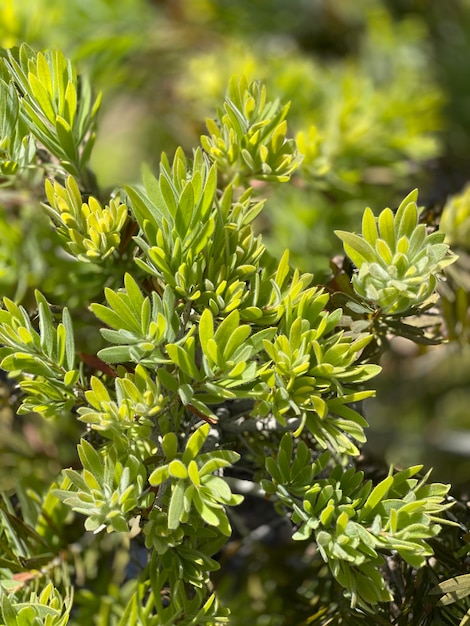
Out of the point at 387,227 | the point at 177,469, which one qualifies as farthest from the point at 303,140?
the point at 177,469

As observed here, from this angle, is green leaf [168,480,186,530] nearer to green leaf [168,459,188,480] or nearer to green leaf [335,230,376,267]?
green leaf [168,459,188,480]

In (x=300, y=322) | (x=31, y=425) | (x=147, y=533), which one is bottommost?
(x=31, y=425)

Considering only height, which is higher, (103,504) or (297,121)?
(297,121)

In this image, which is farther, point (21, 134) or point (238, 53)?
point (238, 53)

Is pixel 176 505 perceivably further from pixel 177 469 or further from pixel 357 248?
pixel 357 248

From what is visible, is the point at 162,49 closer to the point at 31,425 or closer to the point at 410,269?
the point at 31,425

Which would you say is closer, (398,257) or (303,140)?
(398,257)

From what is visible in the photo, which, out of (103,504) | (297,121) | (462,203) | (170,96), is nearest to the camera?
(103,504)

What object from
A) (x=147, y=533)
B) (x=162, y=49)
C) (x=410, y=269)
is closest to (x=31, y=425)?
(x=147, y=533)
